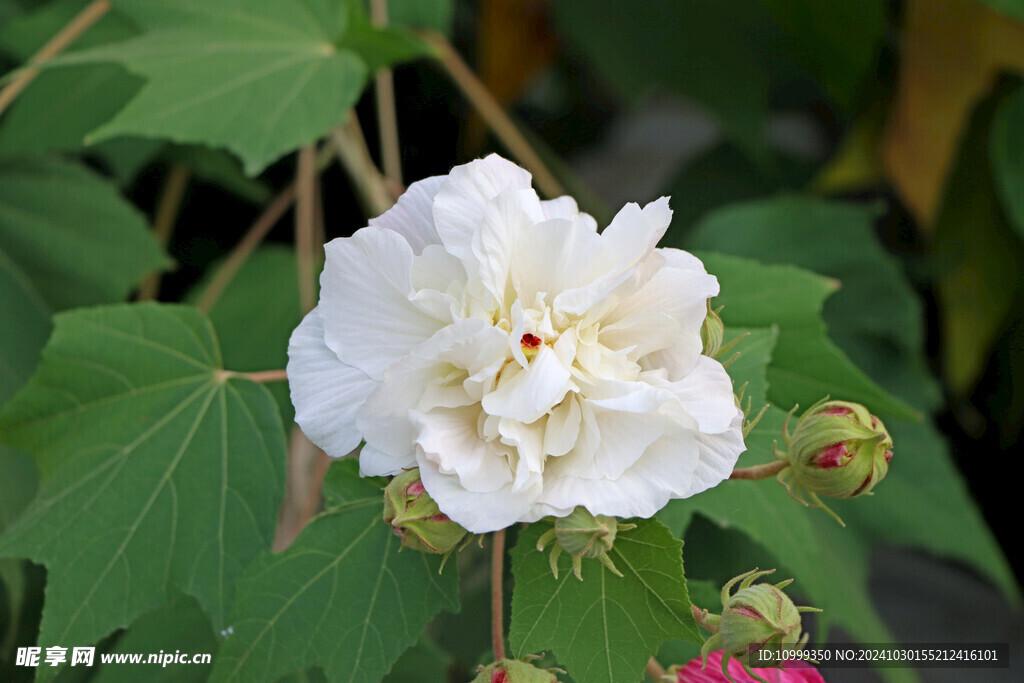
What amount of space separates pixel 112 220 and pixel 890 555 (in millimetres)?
804

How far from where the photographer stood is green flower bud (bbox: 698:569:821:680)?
10.7 inches

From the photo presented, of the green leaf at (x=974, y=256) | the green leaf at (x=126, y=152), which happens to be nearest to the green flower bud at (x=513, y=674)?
the green leaf at (x=126, y=152)

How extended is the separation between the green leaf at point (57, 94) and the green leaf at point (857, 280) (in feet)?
1.45

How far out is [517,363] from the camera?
264 mm

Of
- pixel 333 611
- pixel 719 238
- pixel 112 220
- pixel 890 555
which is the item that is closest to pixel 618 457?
pixel 333 611

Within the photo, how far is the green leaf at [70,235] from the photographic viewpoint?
59cm

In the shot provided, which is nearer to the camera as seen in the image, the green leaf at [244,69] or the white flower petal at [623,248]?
the white flower petal at [623,248]

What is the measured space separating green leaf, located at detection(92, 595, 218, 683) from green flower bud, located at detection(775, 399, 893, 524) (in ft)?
0.99

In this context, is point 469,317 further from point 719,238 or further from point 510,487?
point 719,238

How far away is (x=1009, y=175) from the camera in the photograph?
0.65 m

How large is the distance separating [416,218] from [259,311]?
39 cm

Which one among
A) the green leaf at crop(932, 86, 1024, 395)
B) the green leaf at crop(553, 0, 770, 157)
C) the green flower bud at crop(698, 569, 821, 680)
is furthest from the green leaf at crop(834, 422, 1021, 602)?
the green flower bud at crop(698, 569, 821, 680)

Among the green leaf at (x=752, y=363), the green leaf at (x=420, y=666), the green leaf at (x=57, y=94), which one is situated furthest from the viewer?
the green leaf at (x=57, y=94)

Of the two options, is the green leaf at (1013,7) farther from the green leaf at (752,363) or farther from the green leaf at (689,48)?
the green leaf at (752,363)
